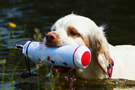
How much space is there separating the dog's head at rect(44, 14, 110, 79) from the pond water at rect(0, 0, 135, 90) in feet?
1.62

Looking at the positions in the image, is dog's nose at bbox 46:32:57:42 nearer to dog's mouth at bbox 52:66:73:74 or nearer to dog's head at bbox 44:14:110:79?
dog's head at bbox 44:14:110:79

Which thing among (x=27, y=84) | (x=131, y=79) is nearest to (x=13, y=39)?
(x=27, y=84)

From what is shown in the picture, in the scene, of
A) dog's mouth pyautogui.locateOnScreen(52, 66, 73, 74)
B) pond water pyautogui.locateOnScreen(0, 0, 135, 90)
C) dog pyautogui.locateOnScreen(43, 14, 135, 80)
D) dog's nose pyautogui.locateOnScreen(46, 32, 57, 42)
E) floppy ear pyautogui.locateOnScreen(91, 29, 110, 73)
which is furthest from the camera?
pond water pyautogui.locateOnScreen(0, 0, 135, 90)

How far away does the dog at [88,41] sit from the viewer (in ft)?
15.4

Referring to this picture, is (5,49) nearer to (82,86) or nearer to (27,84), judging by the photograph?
(27,84)

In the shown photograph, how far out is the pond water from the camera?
5.32m

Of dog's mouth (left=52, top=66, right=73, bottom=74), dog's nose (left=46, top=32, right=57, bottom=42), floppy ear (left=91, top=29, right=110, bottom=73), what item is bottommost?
dog's mouth (left=52, top=66, right=73, bottom=74)

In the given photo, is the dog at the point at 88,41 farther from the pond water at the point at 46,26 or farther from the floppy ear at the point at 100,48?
the pond water at the point at 46,26

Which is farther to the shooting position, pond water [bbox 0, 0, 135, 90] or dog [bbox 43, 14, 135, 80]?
pond water [bbox 0, 0, 135, 90]

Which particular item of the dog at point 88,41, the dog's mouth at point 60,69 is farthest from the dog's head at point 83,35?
the dog's mouth at point 60,69

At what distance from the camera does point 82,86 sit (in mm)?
5254

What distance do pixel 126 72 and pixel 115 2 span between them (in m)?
11.0

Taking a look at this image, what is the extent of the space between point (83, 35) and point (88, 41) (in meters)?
0.17

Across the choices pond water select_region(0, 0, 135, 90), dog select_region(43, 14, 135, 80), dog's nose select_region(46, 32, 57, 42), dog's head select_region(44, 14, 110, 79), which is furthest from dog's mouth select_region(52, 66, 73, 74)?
dog's nose select_region(46, 32, 57, 42)
